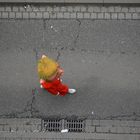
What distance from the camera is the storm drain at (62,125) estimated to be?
10773 millimetres

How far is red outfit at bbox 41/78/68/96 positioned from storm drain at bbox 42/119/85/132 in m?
0.64

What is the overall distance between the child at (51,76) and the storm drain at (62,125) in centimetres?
63

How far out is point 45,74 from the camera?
31.3 ft

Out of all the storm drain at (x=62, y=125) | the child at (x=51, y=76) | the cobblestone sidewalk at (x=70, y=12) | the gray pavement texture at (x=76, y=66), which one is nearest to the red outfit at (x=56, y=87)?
the child at (x=51, y=76)

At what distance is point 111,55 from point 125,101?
108cm

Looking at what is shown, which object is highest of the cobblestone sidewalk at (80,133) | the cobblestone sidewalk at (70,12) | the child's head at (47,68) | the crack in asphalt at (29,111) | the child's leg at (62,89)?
the cobblestone sidewalk at (70,12)

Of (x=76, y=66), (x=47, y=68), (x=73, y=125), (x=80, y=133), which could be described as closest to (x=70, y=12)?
(x=76, y=66)

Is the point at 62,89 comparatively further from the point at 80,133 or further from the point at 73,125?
the point at 80,133

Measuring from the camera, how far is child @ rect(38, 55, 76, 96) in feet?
31.3

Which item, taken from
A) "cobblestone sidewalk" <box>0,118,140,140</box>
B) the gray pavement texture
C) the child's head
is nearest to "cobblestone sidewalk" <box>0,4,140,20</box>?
the gray pavement texture

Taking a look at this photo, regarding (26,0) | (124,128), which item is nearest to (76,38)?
(26,0)

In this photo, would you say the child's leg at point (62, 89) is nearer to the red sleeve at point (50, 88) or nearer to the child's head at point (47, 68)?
the red sleeve at point (50, 88)

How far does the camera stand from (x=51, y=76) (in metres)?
9.61

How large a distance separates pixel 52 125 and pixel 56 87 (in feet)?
3.31
